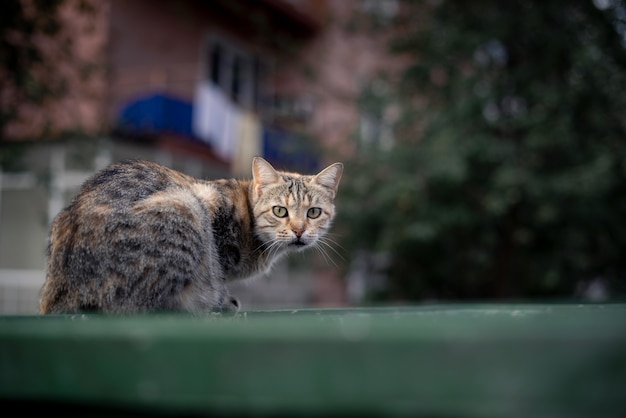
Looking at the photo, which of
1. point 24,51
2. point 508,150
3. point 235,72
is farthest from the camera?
point 235,72

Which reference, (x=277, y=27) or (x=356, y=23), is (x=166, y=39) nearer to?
(x=277, y=27)

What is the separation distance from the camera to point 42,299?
209 centimetres

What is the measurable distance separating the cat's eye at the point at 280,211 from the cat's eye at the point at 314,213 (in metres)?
0.14

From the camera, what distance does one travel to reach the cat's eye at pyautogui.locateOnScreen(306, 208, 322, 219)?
2863 mm

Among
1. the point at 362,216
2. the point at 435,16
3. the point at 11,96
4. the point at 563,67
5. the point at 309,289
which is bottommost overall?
the point at 309,289

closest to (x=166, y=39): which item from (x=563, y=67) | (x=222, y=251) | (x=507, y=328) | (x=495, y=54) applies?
(x=495, y=54)

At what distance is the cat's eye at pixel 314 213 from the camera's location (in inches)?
113

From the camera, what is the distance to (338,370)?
2.34 ft

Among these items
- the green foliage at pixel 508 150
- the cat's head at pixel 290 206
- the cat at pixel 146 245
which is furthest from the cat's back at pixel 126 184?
the green foliage at pixel 508 150

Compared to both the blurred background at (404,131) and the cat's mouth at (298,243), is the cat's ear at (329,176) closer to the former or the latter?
the cat's mouth at (298,243)

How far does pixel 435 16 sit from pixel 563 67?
5.89 feet

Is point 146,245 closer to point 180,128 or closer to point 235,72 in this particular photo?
point 180,128

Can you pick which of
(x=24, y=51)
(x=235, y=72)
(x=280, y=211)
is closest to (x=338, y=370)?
(x=280, y=211)

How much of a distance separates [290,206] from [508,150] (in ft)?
16.3
